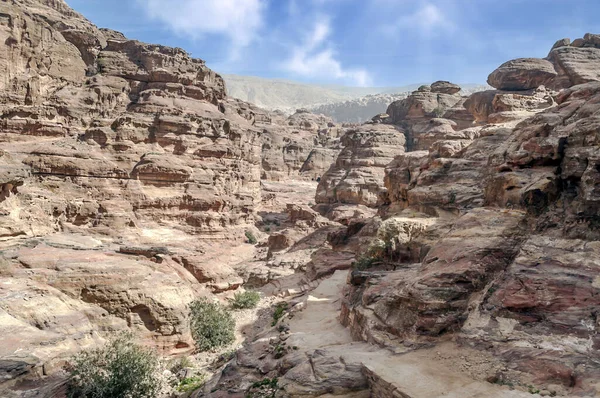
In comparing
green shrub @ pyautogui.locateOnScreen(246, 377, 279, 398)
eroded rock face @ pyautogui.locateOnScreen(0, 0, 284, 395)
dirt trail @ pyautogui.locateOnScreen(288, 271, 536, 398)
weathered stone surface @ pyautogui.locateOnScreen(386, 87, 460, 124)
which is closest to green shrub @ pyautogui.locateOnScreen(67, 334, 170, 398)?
eroded rock face @ pyautogui.locateOnScreen(0, 0, 284, 395)

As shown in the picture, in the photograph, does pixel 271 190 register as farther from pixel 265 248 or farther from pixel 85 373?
pixel 85 373

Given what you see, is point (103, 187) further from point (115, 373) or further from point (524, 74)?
point (524, 74)

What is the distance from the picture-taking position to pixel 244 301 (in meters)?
25.1

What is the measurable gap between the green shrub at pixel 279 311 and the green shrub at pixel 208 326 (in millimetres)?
3355

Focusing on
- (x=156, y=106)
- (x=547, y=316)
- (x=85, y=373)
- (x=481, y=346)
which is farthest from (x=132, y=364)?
(x=156, y=106)

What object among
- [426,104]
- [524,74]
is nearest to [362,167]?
[426,104]

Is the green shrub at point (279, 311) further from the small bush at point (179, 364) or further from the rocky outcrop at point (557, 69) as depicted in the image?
the rocky outcrop at point (557, 69)

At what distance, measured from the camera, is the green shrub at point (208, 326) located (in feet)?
62.3

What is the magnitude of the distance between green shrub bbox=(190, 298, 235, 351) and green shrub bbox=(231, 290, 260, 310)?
14.0 feet

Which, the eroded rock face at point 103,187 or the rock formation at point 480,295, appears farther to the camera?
the eroded rock face at point 103,187

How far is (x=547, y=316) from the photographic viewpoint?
36.2ft

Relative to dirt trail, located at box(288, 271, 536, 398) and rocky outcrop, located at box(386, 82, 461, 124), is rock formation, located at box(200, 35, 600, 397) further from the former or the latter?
rocky outcrop, located at box(386, 82, 461, 124)

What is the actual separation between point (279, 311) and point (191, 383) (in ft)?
29.2

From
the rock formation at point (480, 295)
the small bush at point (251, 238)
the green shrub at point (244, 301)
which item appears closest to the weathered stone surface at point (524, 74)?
the rock formation at point (480, 295)
